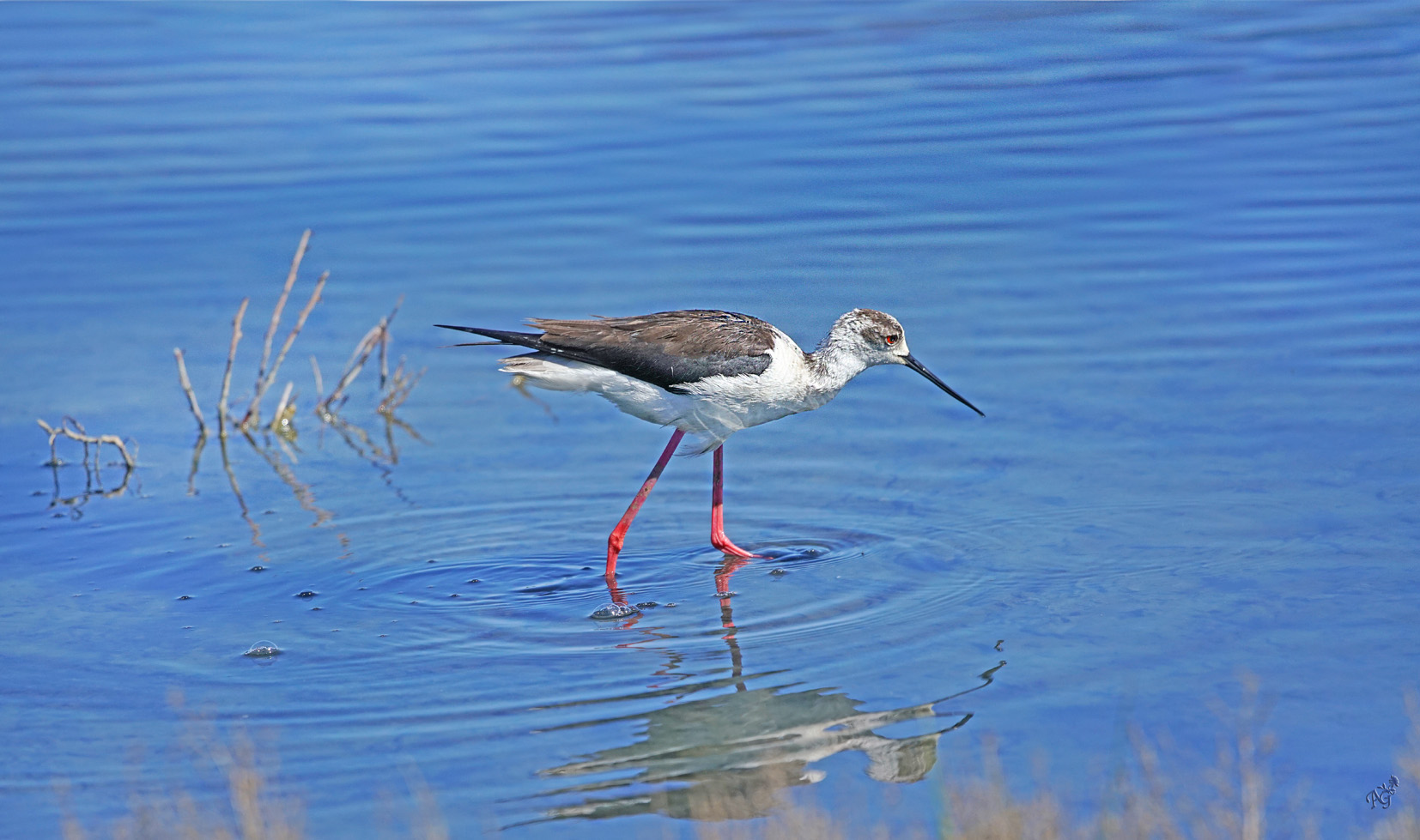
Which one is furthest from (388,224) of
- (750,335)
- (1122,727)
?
(1122,727)

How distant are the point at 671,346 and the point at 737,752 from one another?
2.56 m

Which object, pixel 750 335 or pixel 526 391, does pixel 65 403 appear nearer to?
pixel 526 391

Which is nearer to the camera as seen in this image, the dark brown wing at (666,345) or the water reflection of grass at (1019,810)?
the water reflection of grass at (1019,810)

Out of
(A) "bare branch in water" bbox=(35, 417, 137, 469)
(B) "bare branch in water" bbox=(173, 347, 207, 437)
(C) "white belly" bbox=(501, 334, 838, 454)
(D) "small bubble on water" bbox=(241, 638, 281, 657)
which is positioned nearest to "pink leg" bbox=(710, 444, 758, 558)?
(C) "white belly" bbox=(501, 334, 838, 454)

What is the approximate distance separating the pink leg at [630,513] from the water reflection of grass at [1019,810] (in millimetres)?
2094

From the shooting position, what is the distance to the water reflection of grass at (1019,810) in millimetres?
4047

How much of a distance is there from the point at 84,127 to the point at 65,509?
8438mm

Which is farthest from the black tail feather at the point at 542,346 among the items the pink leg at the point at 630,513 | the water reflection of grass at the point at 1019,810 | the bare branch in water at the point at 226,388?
the water reflection of grass at the point at 1019,810

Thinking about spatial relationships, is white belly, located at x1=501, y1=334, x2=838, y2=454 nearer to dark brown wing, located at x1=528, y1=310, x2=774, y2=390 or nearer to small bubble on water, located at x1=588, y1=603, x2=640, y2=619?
dark brown wing, located at x1=528, y1=310, x2=774, y2=390

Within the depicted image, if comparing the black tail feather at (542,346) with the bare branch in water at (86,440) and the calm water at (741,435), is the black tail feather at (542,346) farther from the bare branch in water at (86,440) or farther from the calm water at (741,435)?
the bare branch in water at (86,440)

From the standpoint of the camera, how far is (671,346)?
7.18m

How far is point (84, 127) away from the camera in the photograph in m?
15.0

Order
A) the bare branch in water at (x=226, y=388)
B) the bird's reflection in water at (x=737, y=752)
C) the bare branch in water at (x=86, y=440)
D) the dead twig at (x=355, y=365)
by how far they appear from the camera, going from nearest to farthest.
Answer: the bird's reflection in water at (x=737, y=752)
the bare branch in water at (x=86, y=440)
the bare branch in water at (x=226, y=388)
the dead twig at (x=355, y=365)

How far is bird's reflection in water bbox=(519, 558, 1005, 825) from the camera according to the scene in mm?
4742
